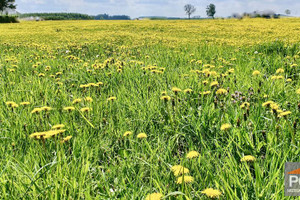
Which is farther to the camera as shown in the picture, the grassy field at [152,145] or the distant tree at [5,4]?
the distant tree at [5,4]

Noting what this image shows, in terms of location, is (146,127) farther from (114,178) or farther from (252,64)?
(252,64)

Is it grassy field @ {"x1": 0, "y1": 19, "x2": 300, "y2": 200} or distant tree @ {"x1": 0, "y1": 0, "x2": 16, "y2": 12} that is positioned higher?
distant tree @ {"x1": 0, "y1": 0, "x2": 16, "y2": 12}

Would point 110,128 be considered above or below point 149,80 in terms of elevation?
below

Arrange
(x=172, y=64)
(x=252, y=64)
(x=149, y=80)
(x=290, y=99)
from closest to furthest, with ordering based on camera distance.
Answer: (x=290, y=99)
(x=149, y=80)
(x=252, y=64)
(x=172, y=64)

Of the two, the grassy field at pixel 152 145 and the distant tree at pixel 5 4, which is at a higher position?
the distant tree at pixel 5 4

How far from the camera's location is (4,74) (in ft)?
13.9

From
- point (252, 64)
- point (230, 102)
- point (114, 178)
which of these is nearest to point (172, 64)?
point (252, 64)

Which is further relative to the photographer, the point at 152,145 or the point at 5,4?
the point at 5,4

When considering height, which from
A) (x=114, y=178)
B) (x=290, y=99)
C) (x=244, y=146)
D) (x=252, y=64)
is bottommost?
(x=114, y=178)

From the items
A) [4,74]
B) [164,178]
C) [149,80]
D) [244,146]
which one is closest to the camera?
[164,178]

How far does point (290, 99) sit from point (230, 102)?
2.46 feet

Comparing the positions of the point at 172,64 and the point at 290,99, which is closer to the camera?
the point at 290,99

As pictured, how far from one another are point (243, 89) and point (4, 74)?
398 centimetres

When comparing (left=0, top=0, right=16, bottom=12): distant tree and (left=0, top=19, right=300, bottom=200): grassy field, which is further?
(left=0, top=0, right=16, bottom=12): distant tree
